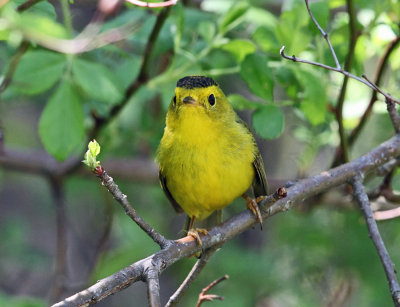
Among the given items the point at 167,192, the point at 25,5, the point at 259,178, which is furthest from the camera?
the point at 167,192

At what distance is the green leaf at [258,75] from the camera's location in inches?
132

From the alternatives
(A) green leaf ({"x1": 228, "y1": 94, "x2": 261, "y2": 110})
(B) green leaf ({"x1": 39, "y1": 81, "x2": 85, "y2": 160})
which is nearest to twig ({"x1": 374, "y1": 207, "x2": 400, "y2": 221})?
(A) green leaf ({"x1": 228, "y1": 94, "x2": 261, "y2": 110})

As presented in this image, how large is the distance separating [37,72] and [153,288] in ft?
5.17

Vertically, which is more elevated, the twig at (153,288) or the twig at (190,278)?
the twig at (190,278)

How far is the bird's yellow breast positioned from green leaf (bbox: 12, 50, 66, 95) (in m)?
0.78

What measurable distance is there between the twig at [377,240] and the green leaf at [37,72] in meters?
1.67

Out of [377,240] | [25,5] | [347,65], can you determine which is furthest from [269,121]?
[25,5]

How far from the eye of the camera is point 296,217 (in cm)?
533

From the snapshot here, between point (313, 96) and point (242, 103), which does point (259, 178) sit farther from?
point (313, 96)

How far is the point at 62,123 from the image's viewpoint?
3.24m

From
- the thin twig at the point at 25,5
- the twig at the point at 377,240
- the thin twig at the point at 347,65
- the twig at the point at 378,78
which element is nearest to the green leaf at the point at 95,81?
the thin twig at the point at 25,5

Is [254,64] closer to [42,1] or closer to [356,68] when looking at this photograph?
[356,68]

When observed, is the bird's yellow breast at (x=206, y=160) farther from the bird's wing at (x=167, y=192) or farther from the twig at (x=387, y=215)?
the twig at (x=387, y=215)

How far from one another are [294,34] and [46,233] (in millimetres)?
5721
